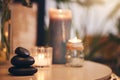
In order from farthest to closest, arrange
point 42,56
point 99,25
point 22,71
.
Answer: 1. point 99,25
2. point 42,56
3. point 22,71

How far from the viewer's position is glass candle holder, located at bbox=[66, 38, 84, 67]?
50.1 inches

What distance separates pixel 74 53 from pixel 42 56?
14 centimetres

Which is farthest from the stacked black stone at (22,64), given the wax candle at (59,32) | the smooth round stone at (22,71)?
the wax candle at (59,32)

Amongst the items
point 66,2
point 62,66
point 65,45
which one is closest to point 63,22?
point 65,45

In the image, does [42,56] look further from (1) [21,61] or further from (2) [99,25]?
(2) [99,25]

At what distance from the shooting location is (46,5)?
94.2 inches

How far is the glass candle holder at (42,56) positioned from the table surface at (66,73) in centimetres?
3

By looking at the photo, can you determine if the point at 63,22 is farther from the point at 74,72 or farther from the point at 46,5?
the point at 46,5

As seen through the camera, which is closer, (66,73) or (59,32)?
(66,73)

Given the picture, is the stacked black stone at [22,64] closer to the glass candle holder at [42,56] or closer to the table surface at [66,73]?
the table surface at [66,73]

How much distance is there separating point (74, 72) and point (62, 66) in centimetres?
14

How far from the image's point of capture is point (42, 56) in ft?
4.12

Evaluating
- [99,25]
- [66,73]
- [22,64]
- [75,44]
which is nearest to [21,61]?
[22,64]

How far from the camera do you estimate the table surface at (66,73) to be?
39.6 inches
